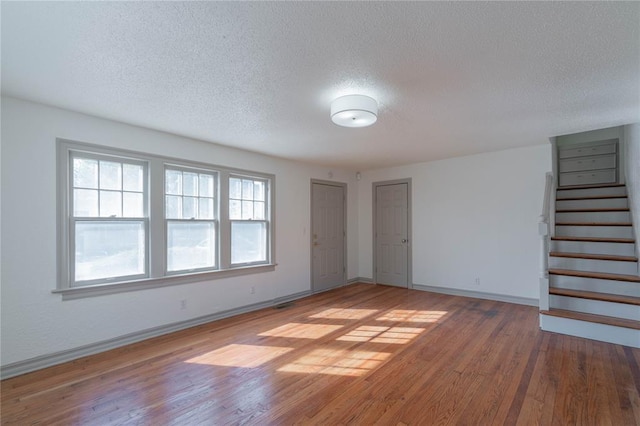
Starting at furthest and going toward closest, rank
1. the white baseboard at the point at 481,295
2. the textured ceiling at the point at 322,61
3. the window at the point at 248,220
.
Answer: the white baseboard at the point at 481,295
the window at the point at 248,220
the textured ceiling at the point at 322,61

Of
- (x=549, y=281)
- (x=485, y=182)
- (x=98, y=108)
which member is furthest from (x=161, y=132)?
(x=549, y=281)

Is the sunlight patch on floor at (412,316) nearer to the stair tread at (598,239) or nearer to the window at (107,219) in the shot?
the stair tread at (598,239)

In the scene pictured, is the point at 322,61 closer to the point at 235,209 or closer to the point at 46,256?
the point at 235,209

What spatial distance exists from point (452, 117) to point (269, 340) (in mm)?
3149

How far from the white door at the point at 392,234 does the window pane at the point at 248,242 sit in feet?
8.40

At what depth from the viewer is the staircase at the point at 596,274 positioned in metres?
3.22

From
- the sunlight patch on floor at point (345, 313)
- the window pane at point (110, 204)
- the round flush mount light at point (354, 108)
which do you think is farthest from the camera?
the sunlight patch on floor at point (345, 313)

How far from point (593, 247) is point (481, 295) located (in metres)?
1.65

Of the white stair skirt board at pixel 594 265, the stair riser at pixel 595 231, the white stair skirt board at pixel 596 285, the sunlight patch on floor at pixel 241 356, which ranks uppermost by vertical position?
the stair riser at pixel 595 231

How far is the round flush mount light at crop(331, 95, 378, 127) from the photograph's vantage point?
253 centimetres

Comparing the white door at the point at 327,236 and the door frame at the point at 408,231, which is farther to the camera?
the door frame at the point at 408,231

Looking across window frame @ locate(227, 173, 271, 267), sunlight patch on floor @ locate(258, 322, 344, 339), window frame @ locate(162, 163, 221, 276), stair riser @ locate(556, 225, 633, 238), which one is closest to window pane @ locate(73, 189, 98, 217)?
window frame @ locate(162, 163, 221, 276)

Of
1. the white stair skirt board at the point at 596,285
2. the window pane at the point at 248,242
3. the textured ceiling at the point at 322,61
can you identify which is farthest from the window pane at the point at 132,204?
the white stair skirt board at the point at 596,285

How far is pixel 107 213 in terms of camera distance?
3.22 meters
